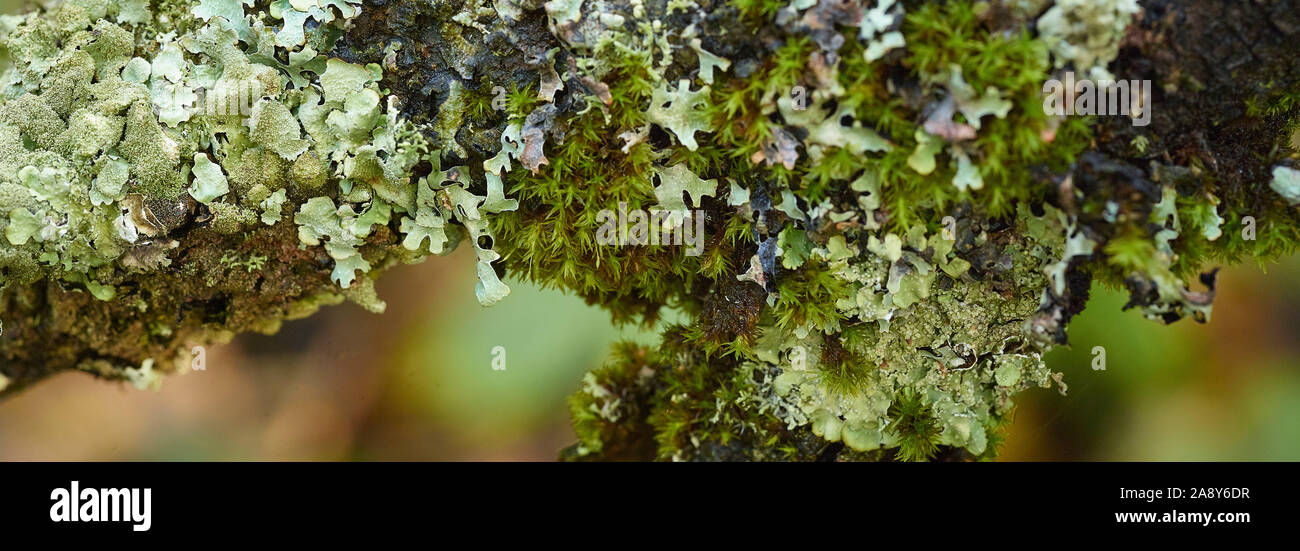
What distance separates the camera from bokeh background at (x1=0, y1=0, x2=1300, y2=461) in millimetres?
2783

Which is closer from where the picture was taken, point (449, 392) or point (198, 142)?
point (198, 142)

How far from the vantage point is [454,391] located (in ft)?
10.6

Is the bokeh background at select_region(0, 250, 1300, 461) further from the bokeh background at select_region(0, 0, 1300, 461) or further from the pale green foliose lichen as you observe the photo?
the pale green foliose lichen

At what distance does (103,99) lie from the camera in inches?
59.2

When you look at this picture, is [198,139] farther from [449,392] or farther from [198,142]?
[449,392]

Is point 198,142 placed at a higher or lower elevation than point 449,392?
higher

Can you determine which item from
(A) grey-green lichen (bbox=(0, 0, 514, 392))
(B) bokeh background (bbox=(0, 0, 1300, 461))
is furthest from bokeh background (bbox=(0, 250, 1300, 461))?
(A) grey-green lichen (bbox=(0, 0, 514, 392))

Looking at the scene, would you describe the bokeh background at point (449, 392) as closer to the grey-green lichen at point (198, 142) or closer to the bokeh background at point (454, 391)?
the bokeh background at point (454, 391)

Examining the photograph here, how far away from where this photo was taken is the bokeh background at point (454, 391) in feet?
9.13

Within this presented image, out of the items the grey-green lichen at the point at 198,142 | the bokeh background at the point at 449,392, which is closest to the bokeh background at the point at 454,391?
the bokeh background at the point at 449,392

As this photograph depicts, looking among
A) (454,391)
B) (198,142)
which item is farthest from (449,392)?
(198,142)

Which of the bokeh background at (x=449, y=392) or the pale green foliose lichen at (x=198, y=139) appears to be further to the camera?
the bokeh background at (x=449, y=392)

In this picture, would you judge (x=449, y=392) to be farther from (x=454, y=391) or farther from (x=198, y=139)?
(x=198, y=139)

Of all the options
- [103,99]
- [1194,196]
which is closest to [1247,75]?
[1194,196]
